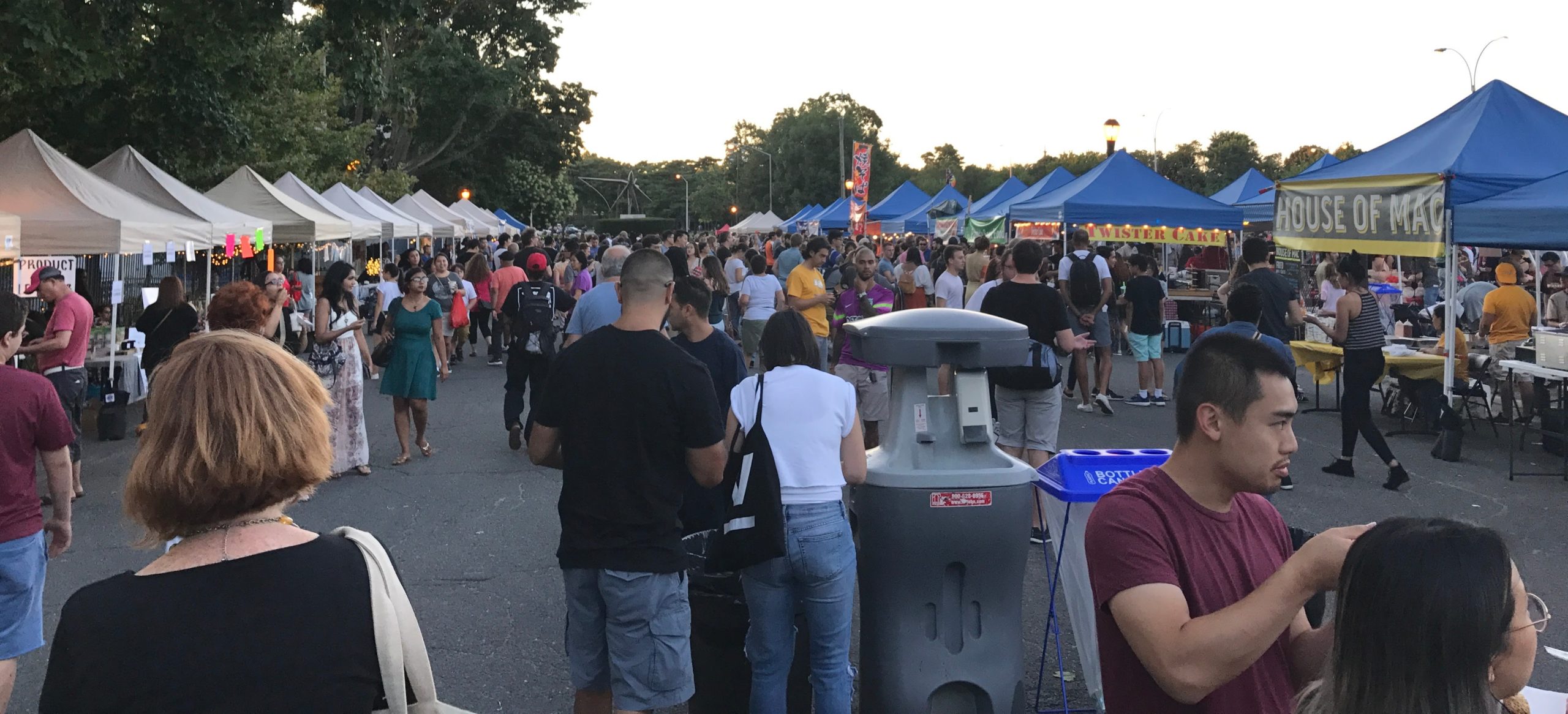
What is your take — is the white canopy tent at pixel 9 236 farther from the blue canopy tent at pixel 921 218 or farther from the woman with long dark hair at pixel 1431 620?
the blue canopy tent at pixel 921 218

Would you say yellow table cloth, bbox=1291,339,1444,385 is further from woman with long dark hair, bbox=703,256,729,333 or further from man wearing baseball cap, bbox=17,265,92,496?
man wearing baseball cap, bbox=17,265,92,496

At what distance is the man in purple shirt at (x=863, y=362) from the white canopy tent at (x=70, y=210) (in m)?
6.64

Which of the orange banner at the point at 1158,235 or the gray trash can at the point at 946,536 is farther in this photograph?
the orange banner at the point at 1158,235

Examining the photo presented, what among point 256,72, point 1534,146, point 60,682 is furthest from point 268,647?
point 256,72

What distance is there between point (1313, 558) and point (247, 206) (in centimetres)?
1680

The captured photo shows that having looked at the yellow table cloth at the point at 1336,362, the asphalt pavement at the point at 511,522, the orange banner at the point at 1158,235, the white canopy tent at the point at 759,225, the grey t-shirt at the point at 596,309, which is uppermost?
the white canopy tent at the point at 759,225

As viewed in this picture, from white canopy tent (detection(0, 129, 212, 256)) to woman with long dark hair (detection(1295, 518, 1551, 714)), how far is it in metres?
11.4

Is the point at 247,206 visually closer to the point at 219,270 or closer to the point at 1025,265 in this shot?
the point at 219,270

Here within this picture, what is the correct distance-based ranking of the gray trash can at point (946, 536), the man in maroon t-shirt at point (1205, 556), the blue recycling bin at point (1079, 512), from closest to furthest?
the man in maroon t-shirt at point (1205, 556)
the gray trash can at point (946, 536)
the blue recycling bin at point (1079, 512)

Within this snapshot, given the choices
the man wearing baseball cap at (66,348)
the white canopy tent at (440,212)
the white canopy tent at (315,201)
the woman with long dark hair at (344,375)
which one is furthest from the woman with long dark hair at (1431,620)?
the white canopy tent at (440,212)

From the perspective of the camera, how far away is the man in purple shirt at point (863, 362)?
9.42 m

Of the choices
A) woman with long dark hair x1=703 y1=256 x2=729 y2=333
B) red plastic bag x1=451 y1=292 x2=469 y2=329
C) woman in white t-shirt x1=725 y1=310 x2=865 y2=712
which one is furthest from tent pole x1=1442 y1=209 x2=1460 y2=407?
red plastic bag x1=451 y1=292 x2=469 y2=329

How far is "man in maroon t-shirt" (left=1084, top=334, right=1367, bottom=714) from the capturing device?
2.13 meters

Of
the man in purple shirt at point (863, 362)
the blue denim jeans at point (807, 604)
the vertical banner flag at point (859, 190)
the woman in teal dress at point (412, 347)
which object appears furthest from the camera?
the vertical banner flag at point (859, 190)
